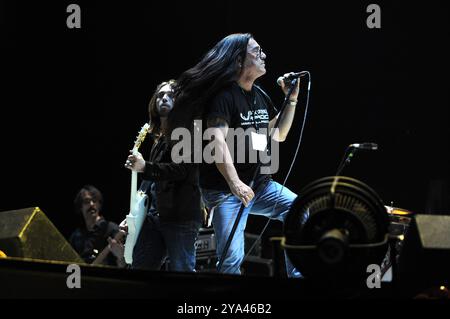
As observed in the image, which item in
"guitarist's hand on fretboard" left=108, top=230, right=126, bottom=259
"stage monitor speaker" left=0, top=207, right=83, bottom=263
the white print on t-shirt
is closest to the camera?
"stage monitor speaker" left=0, top=207, right=83, bottom=263

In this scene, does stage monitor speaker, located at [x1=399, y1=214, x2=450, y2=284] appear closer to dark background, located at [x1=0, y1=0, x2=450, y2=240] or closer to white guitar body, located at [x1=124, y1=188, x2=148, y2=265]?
white guitar body, located at [x1=124, y1=188, x2=148, y2=265]

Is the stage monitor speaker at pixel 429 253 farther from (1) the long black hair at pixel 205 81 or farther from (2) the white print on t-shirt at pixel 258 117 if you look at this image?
(1) the long black hair at pixel 205 81

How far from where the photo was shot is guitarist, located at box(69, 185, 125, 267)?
5.11 meters

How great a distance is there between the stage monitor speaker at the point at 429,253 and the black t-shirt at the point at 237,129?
1.28m

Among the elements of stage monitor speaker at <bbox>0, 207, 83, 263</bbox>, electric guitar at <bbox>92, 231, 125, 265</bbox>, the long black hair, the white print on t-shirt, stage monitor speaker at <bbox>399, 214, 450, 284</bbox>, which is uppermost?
the long black hair

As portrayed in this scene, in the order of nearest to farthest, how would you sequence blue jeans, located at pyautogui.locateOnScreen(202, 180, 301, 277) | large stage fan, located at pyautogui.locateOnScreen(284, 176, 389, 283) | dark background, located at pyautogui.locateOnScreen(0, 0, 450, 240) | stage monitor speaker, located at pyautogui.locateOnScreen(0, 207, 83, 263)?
large stage fan, located at pyautogui.locateOnScreen(284, 176, 389, 283), stage monitor speaker, located at pyautogui.locateOnScreen(0, 207, 83, 263), blue jeans, located at pyautogui.locateOnScreen(202, 180, 301, 277), dark background, located at pyautogui.locateOnScreen(0, 0, 450, 240)

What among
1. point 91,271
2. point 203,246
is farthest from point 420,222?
point 203,246

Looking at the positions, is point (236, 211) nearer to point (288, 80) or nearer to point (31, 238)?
point (288, 80)

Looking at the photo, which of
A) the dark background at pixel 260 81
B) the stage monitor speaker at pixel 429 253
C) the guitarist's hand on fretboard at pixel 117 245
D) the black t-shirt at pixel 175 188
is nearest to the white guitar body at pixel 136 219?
the black t-shirt at pixel 175 188

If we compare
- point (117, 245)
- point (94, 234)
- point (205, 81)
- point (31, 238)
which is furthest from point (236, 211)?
point (94, 234)

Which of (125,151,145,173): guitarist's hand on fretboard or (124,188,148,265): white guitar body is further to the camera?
(124,188,148,265): white guitar body

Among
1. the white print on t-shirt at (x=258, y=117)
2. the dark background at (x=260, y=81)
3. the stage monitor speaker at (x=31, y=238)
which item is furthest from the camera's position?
the dark background at (x=260, y=81)

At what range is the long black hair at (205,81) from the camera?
12.5ft

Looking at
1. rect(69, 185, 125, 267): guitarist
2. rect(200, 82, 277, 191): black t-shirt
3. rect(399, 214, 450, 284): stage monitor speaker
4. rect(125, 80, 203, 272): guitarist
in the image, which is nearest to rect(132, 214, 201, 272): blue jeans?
rect(125, 80, 203, 272): guitarist
